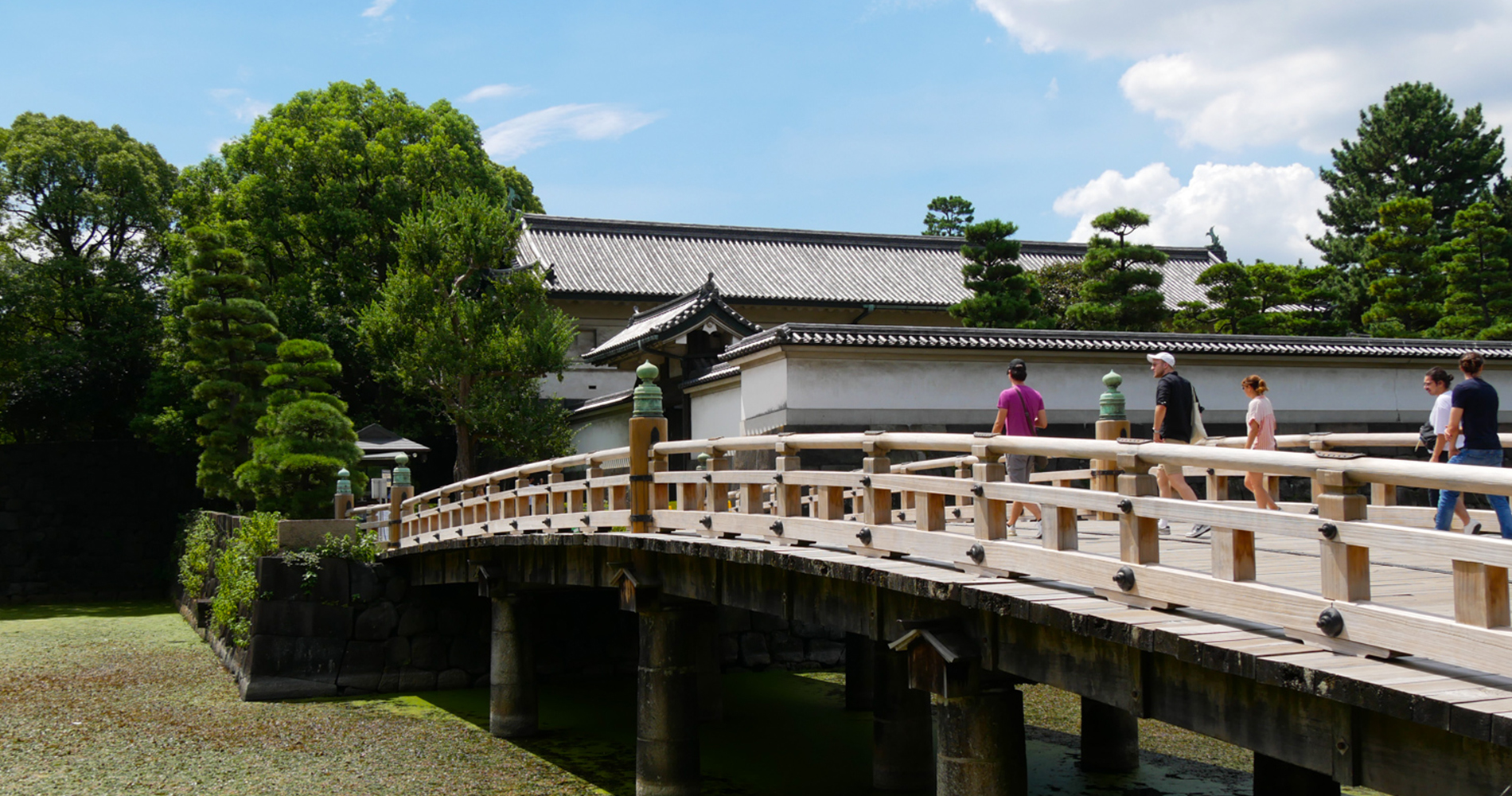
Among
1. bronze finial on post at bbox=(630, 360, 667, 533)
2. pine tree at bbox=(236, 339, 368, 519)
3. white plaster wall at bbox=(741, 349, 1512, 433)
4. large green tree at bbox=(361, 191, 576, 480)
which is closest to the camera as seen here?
bronze finial on post at bbox=(630, 360, 667, 533)

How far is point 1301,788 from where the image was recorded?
29.0 ft

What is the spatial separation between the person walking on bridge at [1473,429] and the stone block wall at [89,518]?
1286 inches

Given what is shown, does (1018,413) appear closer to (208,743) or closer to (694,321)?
(208,743)

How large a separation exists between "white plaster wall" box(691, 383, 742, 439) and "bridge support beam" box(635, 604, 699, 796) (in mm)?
8259

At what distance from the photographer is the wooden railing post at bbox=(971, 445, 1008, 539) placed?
7.38 metres

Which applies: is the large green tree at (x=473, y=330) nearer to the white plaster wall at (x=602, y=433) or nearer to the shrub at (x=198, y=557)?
the white plaster wall at (x=602, y=433)

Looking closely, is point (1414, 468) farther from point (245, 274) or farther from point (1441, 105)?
point (1441, 105)

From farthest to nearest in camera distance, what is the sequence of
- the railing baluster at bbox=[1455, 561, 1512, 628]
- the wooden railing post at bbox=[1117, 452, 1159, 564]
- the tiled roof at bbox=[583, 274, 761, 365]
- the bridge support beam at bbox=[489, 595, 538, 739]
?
1. the tiled roof at bbox=[583, 274, 761, 365]
2. the bridge support beam at bbox=[489, 595, 538, 739]
3. the wooden railing post at bbox=[1117, 452, 1159, 564]
4. the railing baluster at bbox=[1455, 561, 1512, 628]

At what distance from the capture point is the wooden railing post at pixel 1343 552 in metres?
4.94

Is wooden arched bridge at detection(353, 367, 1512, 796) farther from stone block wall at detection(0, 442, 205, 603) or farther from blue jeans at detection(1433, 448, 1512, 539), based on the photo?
stone block wall at detection(0, 442, 205, 603)

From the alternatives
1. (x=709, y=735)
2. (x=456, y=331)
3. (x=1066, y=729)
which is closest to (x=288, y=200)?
(x=456, y=331)

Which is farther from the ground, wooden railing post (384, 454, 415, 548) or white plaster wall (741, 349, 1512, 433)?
white plaster wall (741, 349, 1512, 433)

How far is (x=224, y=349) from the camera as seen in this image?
26.8 metres

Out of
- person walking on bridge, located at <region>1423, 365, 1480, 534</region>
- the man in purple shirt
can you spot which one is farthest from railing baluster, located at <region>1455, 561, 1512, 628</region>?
the man in purple shirt
